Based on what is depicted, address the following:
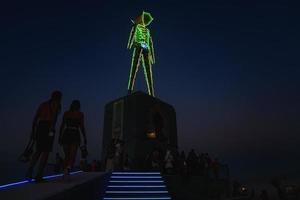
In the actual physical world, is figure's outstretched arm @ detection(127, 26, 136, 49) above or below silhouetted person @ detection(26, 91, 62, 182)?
above

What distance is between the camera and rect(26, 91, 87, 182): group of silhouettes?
197 inches

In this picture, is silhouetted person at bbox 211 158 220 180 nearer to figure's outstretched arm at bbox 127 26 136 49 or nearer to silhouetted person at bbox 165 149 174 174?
silhouetted person at bbox 165 149 174 174

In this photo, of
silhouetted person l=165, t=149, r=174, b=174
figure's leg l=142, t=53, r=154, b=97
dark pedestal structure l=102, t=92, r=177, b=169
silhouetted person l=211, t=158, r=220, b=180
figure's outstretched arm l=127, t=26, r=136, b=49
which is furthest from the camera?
figure's outstretched arm l=127, t=26, r=136, b=49

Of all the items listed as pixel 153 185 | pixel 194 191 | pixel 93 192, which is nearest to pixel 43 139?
pixel 93 192

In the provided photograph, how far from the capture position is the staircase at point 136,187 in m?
8.06

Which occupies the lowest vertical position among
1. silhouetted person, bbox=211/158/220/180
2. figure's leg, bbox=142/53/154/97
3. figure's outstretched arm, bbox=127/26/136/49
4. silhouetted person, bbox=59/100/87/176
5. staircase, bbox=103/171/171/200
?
staircase, bbox=103/171/171/200

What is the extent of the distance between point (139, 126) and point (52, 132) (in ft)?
40.0

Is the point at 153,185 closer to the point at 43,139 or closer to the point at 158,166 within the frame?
the point at 158,166

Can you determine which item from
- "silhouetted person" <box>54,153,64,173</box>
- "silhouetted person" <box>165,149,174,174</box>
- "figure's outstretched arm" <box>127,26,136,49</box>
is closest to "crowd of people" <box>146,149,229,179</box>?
"silhouetted person" <box>165,149,174,174</box>

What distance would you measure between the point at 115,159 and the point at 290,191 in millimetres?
16559

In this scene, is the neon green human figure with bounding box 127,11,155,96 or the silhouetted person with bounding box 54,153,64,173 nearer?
the silhouetted person with bounding box 54,153,64,173

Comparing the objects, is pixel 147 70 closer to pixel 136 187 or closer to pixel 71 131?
pixel 136 187

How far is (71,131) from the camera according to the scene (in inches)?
221

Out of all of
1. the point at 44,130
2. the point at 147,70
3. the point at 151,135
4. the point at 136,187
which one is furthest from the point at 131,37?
the point at 44,130
